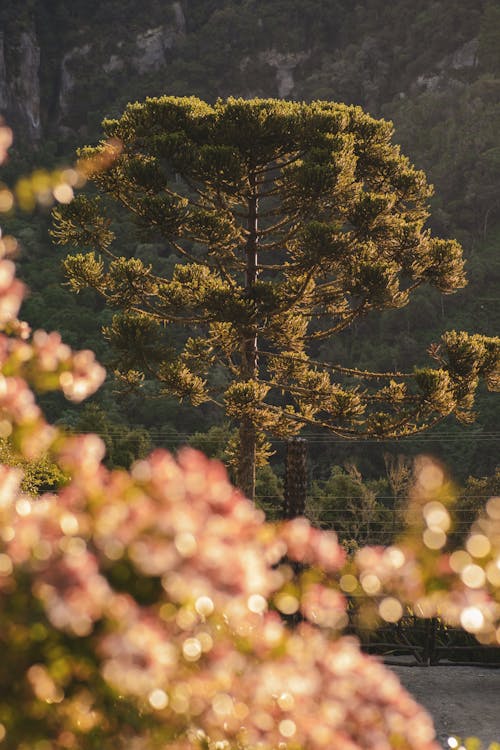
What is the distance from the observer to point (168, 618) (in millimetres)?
1329

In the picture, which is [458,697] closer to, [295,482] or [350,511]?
[295,482]

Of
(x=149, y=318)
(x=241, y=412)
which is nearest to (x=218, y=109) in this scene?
(x=149, y=318)

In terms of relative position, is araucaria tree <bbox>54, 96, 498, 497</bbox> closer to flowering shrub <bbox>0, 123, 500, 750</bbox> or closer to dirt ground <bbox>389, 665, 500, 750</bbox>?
dirt ground <bbox>389, 665, 500, 750</bbox>

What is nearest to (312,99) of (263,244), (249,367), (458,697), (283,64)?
(283,64)

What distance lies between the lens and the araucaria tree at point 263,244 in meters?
10.4

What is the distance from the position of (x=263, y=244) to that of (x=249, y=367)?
1.86 m

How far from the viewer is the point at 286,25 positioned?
6381 cm

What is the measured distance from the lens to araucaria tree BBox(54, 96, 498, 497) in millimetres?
10438

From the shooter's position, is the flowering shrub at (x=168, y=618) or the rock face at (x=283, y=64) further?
the rock face at (x=283, y=64)

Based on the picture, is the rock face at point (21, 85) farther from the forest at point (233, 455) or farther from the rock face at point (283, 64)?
the forest at point (233, 455)

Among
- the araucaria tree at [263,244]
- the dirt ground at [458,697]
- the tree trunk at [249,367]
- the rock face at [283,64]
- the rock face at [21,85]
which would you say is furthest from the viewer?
the rock face at [283,64]

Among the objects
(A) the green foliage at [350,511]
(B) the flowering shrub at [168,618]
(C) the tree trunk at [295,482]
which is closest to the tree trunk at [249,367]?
(C) the tree trunk at [295,482]

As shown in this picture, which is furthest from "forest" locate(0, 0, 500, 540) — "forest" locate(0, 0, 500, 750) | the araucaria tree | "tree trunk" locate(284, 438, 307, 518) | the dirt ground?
the dirt ground

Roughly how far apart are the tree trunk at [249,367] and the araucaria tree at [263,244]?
2cm
